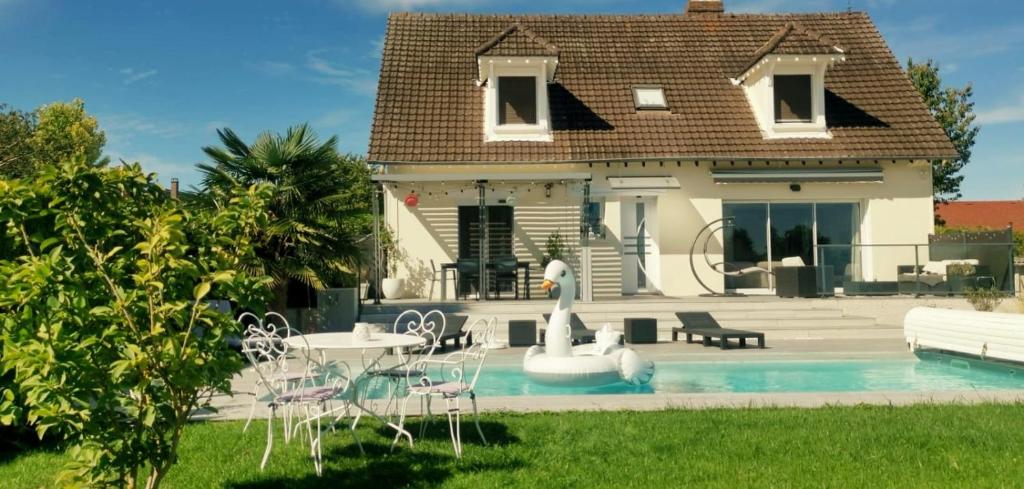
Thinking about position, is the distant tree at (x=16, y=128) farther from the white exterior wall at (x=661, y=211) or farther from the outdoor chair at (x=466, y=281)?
the outdoor chair at (x=466, y=281)

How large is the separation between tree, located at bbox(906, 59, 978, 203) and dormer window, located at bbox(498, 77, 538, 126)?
64.3 ft

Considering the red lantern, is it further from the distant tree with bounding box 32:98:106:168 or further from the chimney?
the distant tree with bounding box 32:98:106:168

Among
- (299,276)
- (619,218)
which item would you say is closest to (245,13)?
(299,276)

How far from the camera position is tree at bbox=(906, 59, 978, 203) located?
98.6 ft

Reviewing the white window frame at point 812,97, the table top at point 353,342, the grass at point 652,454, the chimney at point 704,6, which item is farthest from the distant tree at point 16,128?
the white window frame at point 812,97

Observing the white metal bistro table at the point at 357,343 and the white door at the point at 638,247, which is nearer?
the white metal bistro table at the point at 357,343

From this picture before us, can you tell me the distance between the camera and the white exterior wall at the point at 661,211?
19016 millimetres

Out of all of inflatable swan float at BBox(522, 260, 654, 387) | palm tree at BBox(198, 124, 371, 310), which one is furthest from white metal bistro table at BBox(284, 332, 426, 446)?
palm tree at BBox(198, 124, 371, 310)

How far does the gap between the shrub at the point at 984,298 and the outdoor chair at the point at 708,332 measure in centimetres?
619

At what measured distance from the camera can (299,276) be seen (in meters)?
13.1

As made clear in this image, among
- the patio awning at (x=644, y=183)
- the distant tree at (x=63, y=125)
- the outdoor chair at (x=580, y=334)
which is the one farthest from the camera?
the distant tree at (x=63, y=125)

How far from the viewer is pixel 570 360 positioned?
32.4 feet

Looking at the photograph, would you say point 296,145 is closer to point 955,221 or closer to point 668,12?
point 668,12

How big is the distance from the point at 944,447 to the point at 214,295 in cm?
579
